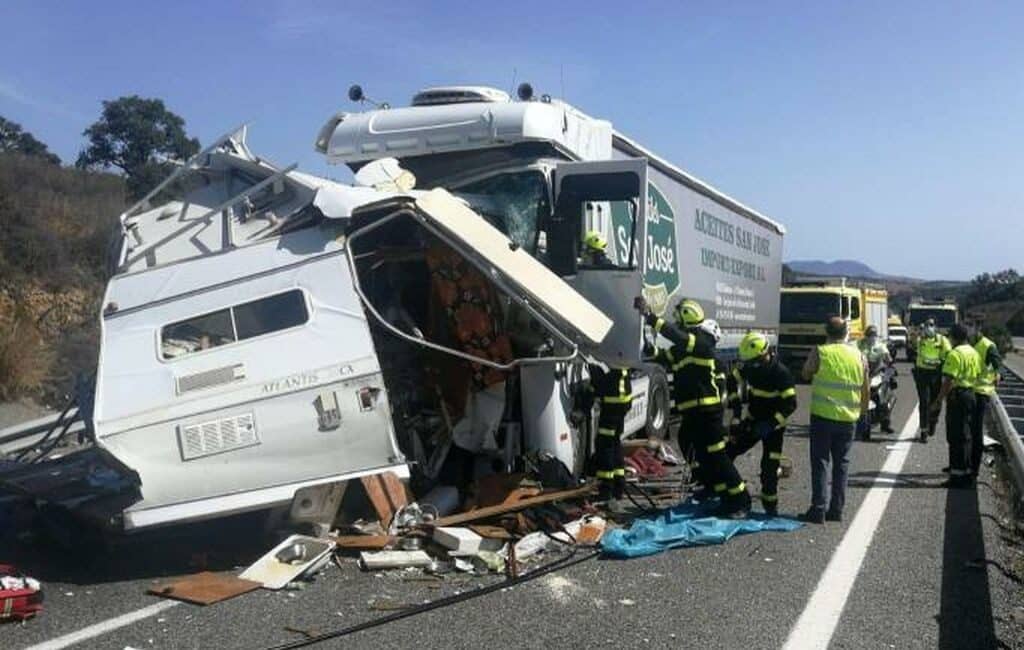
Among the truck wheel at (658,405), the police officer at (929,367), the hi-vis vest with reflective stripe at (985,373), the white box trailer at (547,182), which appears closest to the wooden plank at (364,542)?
the white box trailer at (547,182)

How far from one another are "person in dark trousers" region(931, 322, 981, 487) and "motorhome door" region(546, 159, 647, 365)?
3.40 meters

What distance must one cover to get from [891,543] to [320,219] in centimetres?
459

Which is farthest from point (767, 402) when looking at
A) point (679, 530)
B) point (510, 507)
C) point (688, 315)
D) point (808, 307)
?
point (808, 307)

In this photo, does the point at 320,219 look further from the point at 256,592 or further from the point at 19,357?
the point at 19,357

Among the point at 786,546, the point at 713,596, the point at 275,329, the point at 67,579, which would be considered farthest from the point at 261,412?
the point at 786,546

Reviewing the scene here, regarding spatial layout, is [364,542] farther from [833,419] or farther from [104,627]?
[833,419]

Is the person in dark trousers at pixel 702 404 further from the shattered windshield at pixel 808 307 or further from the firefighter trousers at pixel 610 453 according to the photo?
the shattered windshield at pixel 808 307

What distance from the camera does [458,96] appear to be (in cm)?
1046

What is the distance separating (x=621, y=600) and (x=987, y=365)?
6.32m

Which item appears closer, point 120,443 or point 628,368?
point 120,443

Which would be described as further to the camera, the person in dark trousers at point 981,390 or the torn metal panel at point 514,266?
the person in dark trousers at point 981,390

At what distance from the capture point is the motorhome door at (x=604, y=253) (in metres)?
9.05

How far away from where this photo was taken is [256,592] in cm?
611

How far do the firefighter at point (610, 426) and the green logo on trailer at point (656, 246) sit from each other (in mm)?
1934
